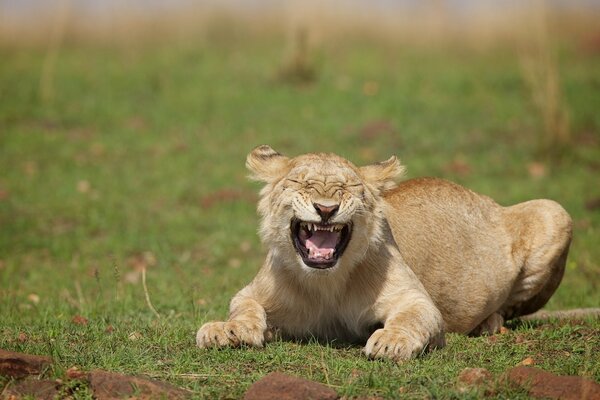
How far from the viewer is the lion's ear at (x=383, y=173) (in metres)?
6.06

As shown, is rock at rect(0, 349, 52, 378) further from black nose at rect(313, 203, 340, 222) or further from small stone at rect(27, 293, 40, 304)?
small stone at rect(27, 293, 40, 304)

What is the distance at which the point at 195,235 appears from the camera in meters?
10.7

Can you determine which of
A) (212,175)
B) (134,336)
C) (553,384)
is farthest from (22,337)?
(212,175)

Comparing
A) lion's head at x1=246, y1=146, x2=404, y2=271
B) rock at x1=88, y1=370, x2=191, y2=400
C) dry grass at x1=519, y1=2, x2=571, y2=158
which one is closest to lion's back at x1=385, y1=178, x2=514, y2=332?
lion's head at x1=246, y1=146, x2=404, y2=271

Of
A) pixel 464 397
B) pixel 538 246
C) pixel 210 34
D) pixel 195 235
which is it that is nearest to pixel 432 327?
pixel 464 397

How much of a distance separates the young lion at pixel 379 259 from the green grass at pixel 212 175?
245mm

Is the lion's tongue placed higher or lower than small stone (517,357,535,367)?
higher

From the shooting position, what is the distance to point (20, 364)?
4844 millimetres

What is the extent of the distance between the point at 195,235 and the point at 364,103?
533 centimetres

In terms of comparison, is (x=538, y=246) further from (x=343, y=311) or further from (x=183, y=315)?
(x=183, y=315)

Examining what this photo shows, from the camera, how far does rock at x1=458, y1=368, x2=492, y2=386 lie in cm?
477

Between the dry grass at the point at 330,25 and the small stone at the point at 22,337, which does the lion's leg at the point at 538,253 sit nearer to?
the small stone at the point at 22,337

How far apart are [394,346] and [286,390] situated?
3.25 ft

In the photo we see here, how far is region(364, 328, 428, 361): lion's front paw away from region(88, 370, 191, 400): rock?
1.13m
